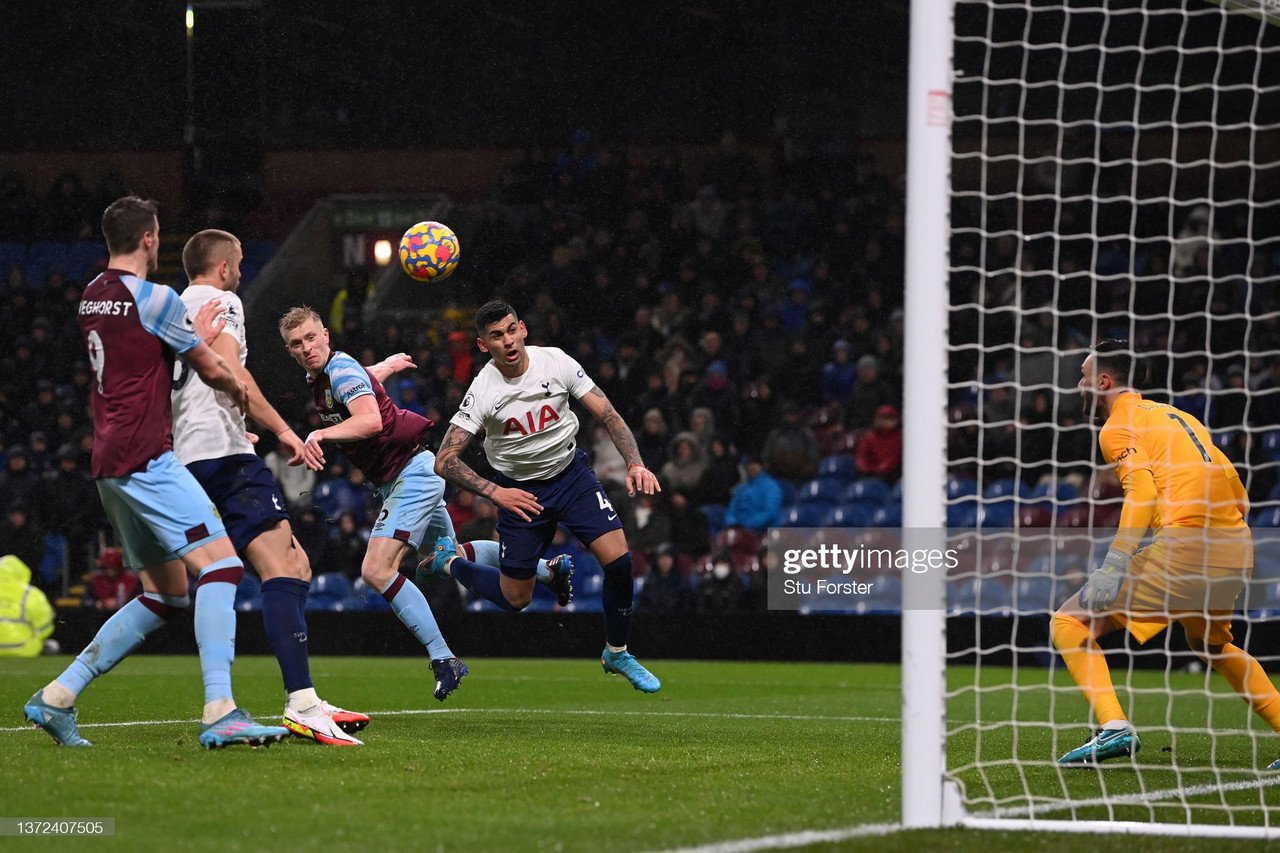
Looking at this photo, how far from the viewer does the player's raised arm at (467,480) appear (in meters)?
7.75

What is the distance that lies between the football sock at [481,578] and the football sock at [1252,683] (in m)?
3.93

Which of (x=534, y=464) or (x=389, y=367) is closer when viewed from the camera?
(x=389, y=367)

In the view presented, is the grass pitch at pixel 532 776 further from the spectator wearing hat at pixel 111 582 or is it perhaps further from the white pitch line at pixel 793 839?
the spectator wearing hat at pixel 111 582

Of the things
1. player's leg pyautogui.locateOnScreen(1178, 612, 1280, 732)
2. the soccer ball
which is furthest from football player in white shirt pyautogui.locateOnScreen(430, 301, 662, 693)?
player's leg pyautogui.locateOnScreen(1178, 612, 1280, 732)

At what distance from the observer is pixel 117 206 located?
5598mm

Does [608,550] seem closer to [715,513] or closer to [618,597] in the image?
[618,597]

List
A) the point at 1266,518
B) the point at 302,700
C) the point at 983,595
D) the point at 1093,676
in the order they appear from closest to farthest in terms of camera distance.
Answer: the point at 302,700 < the point at 1093,676 < the point at 983,595 < the point at 1266,518

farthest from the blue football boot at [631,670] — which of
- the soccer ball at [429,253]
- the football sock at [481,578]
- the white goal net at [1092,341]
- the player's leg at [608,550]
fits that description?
the soccer ball at [429,253]

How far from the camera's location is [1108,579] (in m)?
6.17

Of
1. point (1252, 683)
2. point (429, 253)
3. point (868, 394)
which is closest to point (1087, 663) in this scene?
point (1252, 683)

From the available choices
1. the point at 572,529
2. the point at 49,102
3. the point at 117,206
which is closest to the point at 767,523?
the point at 572,529

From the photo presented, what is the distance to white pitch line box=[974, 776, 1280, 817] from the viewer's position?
4781 mm

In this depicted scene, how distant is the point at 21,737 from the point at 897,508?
10.4 metres

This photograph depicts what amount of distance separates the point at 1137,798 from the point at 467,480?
384 centimetres
